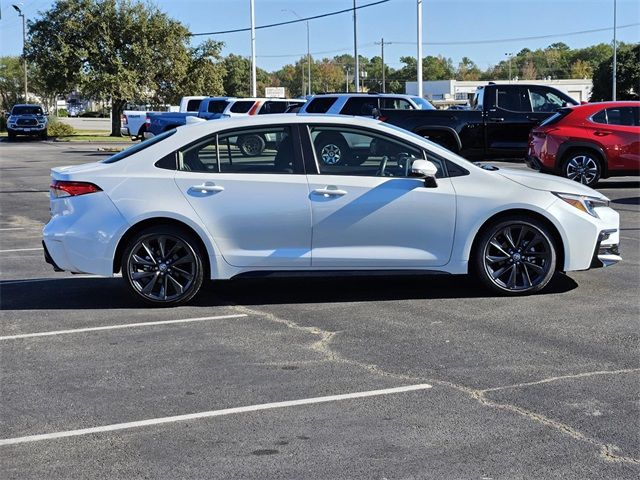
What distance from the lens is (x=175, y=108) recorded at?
54125 mm

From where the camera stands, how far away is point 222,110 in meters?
33.2

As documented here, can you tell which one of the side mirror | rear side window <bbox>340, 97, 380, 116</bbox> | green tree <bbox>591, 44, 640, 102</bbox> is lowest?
the side mirror

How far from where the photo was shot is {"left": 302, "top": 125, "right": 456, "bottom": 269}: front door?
7488mm

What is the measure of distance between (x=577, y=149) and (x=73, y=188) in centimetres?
1149

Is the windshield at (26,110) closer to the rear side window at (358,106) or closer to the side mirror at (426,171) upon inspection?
the rear side window at (358,106)

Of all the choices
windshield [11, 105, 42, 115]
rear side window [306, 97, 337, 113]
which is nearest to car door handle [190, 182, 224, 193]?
rear side window [306, 97, 337, 113]

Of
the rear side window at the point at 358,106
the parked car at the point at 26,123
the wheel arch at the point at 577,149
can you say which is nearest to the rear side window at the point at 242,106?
the rear side window at the point at 358,106

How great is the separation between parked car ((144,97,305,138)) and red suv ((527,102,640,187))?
1408 centimetres

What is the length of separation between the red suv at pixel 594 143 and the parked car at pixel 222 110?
1408cm

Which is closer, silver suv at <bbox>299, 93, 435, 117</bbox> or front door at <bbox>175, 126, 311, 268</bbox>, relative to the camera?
front door at <bbox>175, 126, 311, 268</bbox>

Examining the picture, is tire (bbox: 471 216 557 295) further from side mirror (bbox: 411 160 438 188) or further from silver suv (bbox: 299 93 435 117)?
silver suv (bbox: 299 93 435 117)

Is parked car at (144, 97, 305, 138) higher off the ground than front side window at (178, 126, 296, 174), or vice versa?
parked car at (144, 97, 305, 138)

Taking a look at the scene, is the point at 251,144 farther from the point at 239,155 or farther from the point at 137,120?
the point at 137,120

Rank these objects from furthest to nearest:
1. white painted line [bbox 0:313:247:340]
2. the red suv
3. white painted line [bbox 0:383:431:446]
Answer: the red suv, white painted line [bbox 0:313:247:340], white painted line [bbox 0:383:431:446]
